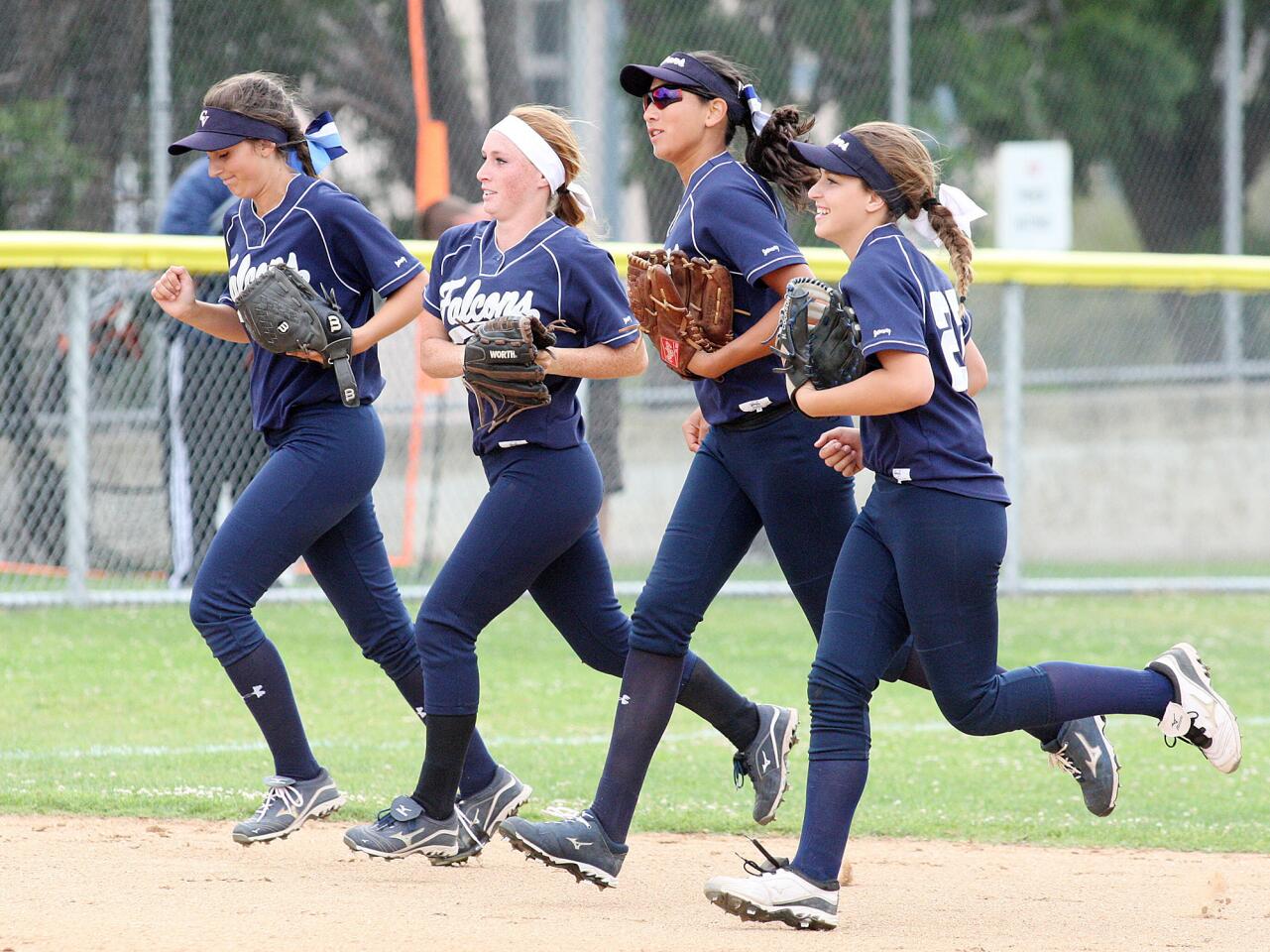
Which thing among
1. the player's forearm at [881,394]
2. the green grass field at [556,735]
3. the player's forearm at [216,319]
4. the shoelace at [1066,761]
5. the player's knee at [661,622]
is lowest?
the green grass field at [556,735]

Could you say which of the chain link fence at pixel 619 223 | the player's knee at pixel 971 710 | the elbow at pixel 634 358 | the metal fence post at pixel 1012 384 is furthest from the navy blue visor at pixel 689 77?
the metal fence post at pixel 1012 384

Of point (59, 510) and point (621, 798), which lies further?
point (59, 510)

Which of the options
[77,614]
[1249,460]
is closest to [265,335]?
[77,614]

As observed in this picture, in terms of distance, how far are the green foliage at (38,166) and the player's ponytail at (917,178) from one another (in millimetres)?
7027

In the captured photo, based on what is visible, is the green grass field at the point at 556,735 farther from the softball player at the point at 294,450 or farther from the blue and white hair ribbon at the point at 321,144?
the blue and white hair ribbon at the point at 321,144

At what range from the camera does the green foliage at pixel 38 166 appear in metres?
9.95

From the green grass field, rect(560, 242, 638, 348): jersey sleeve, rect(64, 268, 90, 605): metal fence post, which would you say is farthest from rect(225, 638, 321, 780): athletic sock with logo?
rect(64, 268, 90, 605): metal fence post

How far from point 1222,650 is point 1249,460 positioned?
394 centimetres

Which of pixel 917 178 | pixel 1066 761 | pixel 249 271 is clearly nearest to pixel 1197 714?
pixel 1066 761

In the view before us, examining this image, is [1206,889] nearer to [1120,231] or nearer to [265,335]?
[265,335]

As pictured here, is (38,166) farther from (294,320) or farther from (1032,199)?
(294,320)

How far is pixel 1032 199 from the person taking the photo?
35.7 ft

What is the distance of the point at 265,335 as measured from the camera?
14.5 ft

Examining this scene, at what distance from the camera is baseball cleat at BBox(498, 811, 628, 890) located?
13.2ft
